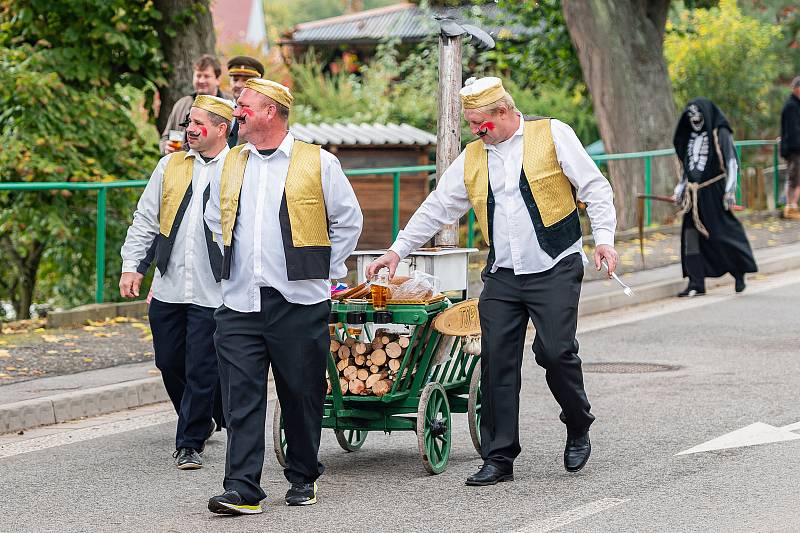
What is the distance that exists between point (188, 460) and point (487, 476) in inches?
61.2

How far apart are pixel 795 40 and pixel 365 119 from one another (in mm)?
12440

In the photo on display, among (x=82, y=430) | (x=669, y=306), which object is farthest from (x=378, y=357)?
(x=669, y=306)

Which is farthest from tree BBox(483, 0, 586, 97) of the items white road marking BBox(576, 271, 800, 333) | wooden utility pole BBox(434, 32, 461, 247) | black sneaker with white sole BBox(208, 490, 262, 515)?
black sneaker with white sole BBox(208, 490, 262, 515)

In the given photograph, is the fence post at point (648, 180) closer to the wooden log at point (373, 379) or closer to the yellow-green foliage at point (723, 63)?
the yellow-green foliage at point (723, 63)

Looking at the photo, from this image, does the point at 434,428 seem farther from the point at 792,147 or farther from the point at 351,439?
the point at 792,147

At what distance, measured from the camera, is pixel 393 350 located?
7.27 metres

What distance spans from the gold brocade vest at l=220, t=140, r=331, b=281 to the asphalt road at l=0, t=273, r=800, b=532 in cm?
107

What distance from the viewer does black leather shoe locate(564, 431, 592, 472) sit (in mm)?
7289

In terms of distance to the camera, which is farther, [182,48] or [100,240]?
[182,48]

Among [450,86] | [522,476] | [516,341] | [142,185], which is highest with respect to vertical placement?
[450,86]

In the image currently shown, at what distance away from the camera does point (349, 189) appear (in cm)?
672

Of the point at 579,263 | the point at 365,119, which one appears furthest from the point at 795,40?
the point at 579,263

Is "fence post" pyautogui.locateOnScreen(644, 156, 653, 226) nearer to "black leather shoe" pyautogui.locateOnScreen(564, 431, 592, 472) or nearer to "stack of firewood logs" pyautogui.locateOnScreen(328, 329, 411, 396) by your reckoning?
"black leather shoe" pyautogui.locateOnScreen(564, 431, 592, 472)

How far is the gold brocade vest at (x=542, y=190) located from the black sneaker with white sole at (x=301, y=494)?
146 cm
